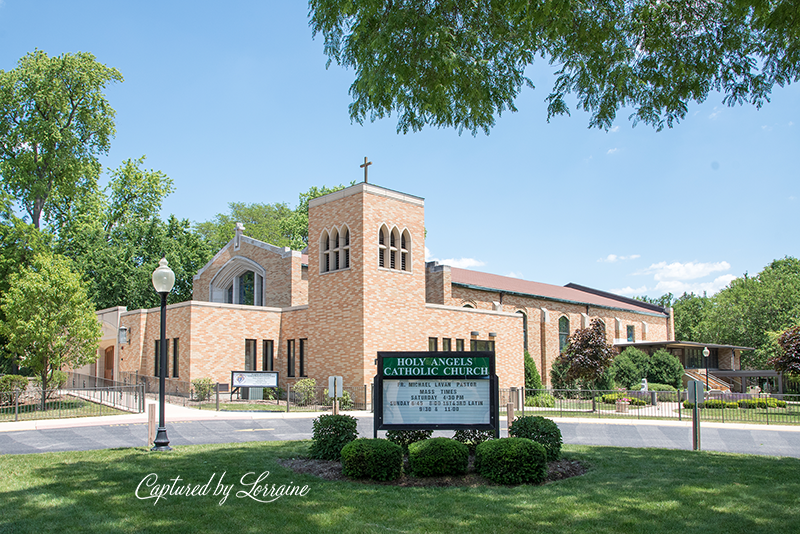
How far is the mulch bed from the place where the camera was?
9320 mm

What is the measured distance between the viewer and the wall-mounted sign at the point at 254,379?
2628 cm

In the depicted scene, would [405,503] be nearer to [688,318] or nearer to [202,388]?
[202,388]

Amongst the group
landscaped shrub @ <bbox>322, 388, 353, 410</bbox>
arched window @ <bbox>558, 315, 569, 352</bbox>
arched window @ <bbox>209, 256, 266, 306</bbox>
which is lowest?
landscaped shrub @ <bbox>322, 388, 353, 410</bbox>

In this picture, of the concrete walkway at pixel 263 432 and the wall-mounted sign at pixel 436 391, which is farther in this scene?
the concrete walkway at pixel 263 432

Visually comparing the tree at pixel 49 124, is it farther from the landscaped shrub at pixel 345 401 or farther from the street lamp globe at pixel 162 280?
the street lamp globe at pixel 162 280

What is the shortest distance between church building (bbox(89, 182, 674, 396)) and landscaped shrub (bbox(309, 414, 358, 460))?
14446 millimetres

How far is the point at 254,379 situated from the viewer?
26.6m

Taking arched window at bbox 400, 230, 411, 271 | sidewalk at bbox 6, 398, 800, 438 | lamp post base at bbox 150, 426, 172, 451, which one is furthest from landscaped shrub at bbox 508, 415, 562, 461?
arched window at bbox 400, 230, 411, 271

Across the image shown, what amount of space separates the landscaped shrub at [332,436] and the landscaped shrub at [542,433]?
299cm

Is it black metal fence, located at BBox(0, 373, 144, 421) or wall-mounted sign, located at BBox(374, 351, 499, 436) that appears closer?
wall-mounted sign, located at BBox(374, 351, 499, 436)

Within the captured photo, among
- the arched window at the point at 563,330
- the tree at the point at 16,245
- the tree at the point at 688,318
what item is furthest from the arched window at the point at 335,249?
the tree at the point at 688,318

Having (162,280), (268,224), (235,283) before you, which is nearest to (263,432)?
(162,280)

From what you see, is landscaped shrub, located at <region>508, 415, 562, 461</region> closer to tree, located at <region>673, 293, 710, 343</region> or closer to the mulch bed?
the mulch bed

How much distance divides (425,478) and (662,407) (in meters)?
24.8
